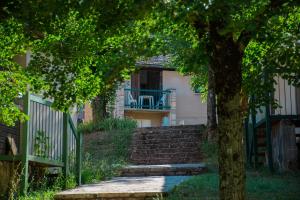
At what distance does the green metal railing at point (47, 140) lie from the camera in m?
9.43

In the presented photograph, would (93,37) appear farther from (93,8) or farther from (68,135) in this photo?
(68,135)

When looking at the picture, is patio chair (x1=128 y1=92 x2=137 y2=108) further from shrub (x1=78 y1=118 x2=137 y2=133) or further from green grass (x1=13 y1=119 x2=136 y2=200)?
shrub (x1=78 y1=118 x2=137 y2=133)

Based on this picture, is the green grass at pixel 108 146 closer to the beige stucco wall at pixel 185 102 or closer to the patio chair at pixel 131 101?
the patio chair at pixel 131 101

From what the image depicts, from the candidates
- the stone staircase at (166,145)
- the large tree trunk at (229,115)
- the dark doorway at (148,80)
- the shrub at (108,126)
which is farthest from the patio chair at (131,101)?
the large tree trunk at (229,115)

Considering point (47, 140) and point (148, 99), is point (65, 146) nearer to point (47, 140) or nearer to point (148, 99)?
point (47, 140)

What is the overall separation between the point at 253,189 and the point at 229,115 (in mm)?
4540

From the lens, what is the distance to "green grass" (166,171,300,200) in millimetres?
8273

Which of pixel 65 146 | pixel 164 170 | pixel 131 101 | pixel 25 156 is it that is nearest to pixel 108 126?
pixel 164 170

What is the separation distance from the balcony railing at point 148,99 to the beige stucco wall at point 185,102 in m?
0.74

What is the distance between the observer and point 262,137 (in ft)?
47.3

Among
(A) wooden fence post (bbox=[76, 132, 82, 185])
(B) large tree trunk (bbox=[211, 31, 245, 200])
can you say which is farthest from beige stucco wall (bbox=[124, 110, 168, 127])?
(B) large tree trunk (bbox=[211, 31, 245, 200])

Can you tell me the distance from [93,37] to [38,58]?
658mm

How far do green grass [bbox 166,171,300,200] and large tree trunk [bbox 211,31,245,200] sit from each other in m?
3.39

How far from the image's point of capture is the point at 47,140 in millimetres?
10328
